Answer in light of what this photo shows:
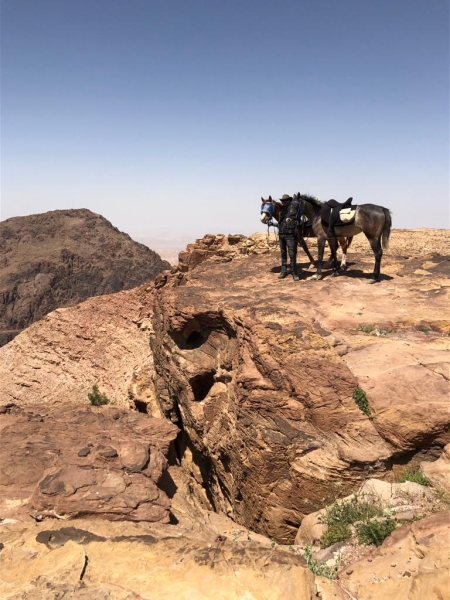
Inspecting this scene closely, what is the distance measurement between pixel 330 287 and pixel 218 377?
385cm

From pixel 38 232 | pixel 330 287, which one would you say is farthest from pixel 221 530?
pixel 38 232

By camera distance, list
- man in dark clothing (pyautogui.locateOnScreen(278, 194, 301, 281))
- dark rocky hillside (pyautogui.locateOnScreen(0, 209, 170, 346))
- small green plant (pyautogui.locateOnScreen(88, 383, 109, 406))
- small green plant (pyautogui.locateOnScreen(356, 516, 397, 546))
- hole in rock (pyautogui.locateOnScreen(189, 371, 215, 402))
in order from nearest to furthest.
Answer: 1. small green plant (pyautogui.locateOnScreen(356, 516, 397, 546))
2. hole in rock (pyautogui.locateOnScreen(189, 371, 215, 402))
3. man in dark clothing (pyautogui.locateOnScreen(278, 194, 301, 281))
4. small green plant (pyautogui.locateOnScreen(88, 383, 109, 406))
5. dark rocky hillside (pyautogui.locateOnScreen(0, 209, 170, 346))

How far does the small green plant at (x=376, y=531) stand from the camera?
15.7 ft

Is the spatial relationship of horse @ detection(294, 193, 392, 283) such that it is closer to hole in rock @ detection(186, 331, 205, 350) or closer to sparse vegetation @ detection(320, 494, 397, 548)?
hole in rock @ detection(186, 331, 205, 350)

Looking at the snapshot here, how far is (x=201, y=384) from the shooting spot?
10484 mm

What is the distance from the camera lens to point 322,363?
732 cm

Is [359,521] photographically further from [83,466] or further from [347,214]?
[347,214]

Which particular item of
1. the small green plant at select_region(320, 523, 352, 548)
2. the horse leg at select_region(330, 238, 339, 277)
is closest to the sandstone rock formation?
the small green plant at select_region(320, 523, 352, 548)

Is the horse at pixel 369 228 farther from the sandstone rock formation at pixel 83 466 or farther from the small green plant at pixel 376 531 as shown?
the small green plant at pixel 376 531

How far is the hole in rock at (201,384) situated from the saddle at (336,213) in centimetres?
532

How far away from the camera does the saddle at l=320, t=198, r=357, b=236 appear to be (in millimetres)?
10781

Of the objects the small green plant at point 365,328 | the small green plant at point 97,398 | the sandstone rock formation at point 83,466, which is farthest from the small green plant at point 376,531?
the small green plant at point 97,398

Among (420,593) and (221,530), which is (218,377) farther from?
(420,593)

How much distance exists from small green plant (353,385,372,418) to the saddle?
18.3 ft
